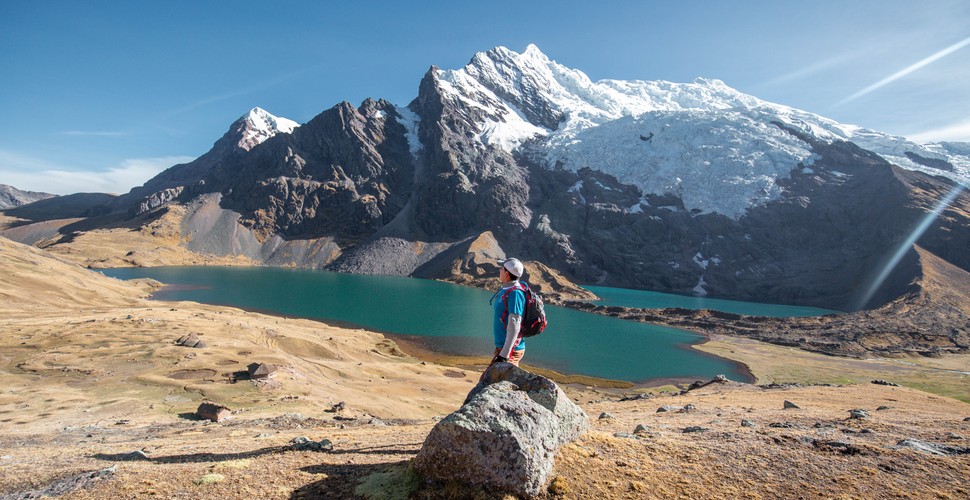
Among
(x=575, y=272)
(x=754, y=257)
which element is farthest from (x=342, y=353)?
(x=754, y=257)

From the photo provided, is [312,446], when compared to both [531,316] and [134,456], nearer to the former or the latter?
[134,456]

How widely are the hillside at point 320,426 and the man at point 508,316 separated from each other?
7.22 feet

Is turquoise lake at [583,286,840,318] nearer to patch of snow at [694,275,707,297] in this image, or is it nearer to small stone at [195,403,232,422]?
patch of snow at [694,275,707,297]

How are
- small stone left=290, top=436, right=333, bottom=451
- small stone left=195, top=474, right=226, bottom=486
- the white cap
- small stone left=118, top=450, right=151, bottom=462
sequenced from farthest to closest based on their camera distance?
small stone left=118, top=450, right=151, bottom=462 < small stone left=290, top=436, right=333, bottom=451 < the white cap < small stone left=195, top=474, right=226, bottom=486

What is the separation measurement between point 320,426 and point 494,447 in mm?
15231

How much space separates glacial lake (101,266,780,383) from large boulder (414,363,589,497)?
5338cm

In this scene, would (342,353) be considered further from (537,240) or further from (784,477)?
(537,240)

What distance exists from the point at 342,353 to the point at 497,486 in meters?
44.8

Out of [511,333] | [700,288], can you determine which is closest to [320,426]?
[511,333]

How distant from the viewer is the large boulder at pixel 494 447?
22.4 feet

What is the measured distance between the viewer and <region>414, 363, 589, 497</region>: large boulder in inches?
268

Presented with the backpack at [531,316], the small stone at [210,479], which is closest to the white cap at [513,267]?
the backpack at [531,316]

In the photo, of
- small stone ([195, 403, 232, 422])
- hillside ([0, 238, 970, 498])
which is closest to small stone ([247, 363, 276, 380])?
hillside ([0, 238, 970, 498])

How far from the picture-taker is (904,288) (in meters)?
121
